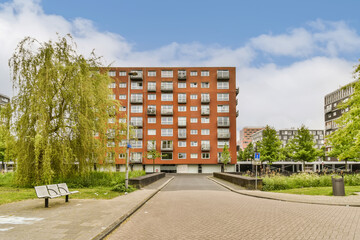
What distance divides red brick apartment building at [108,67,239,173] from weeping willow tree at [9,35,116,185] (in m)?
47.8

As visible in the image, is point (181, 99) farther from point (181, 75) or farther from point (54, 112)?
point (54, 112)

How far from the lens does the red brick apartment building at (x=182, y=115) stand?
6738cm

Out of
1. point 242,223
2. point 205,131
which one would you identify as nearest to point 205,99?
point 205,131

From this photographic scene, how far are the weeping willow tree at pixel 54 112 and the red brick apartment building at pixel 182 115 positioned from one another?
47.8m

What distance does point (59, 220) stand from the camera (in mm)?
8266

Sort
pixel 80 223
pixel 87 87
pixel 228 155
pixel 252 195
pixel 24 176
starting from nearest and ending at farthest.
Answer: pixel 80 223, pixel 252 195, pixel 24 176, pixel 87 87, pixel 228 155

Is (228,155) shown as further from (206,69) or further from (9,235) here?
(9,235)

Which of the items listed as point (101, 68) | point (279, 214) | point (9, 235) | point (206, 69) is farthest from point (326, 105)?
point (9, 235)

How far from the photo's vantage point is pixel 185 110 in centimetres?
6881

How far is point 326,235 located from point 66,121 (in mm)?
15969

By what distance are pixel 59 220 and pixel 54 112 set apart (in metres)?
12.0

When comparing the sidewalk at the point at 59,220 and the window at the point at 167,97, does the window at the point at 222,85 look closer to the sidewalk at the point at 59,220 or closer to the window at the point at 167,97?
the window at the point at 167,97

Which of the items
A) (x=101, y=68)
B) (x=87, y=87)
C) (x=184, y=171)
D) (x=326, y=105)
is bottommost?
(x=184, y=171)

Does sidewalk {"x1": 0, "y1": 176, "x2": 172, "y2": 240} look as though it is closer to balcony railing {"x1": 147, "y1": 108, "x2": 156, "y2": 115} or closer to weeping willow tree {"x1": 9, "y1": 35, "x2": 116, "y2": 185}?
weeping willow tree {"x1": 9, "y1": 35, "x2": 116, "y2": 185}
